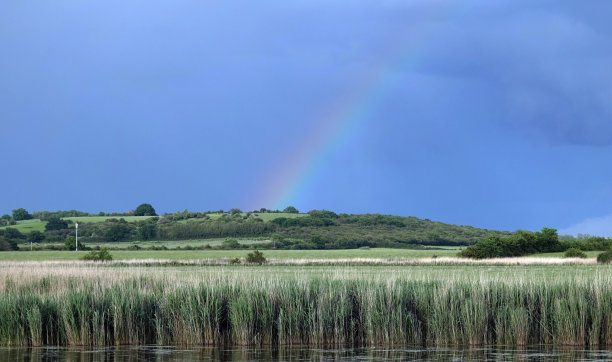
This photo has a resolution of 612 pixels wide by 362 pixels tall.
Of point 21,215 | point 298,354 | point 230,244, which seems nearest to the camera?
point 298,354

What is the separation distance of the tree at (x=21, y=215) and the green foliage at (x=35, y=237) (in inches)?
1294

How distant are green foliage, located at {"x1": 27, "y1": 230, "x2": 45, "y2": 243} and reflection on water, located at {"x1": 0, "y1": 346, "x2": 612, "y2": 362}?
370 ft

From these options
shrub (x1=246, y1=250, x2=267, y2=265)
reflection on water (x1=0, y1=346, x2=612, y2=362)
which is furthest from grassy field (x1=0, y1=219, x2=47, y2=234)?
reflection on water (x1=0, y1=346, x2=612, y2=362)

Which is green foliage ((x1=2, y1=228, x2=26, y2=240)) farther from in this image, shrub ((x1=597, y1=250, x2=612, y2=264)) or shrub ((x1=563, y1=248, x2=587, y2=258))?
shrub ((x1=597, y1=250, x2=612, y2=264))

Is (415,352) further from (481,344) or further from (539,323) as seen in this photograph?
(539,323)

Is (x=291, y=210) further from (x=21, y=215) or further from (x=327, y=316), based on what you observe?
(x=327, y=316)

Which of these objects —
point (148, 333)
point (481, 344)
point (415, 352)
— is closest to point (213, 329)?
point (148, 333)

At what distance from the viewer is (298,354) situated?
1880 centimetres

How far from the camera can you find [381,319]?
66.5ft

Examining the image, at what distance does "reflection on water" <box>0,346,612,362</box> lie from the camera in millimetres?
18016

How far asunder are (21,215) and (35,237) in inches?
1459

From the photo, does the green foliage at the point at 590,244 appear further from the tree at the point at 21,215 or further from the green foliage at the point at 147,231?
the tree at the point at 21,215

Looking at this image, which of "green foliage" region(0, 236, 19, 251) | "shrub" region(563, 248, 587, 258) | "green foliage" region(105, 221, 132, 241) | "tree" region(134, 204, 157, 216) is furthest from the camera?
"tree" region(134, 204, 157, 216)

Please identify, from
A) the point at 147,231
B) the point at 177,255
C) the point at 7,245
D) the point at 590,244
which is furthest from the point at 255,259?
the point at 147,231
